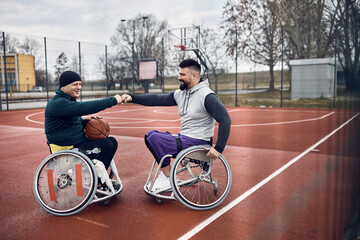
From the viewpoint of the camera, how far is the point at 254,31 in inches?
974

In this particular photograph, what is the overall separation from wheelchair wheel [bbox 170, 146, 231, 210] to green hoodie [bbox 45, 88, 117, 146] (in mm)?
939

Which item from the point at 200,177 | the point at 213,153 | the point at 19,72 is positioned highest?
the point at 19,72

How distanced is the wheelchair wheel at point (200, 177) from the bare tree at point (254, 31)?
2146cm

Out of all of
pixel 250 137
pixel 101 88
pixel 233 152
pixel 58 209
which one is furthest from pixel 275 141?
pixel 101 88

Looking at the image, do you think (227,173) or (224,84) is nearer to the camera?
(227,173)

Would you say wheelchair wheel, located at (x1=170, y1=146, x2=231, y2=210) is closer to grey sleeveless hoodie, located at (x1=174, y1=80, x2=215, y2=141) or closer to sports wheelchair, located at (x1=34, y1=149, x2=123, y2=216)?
grey sleeveless hoodie, located at (x1=174, y1=80, x2=215, y2=141)

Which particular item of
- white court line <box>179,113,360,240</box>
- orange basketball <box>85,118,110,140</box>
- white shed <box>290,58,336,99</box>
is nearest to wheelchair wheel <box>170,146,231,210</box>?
white court line <box>179,113,360,240</box>

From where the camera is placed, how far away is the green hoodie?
9.93 feet

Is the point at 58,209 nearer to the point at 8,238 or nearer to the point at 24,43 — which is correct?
the point at 8,238

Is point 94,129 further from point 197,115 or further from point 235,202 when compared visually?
point 235,202

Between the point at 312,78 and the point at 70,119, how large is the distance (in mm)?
17554

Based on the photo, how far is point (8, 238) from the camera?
262 cm

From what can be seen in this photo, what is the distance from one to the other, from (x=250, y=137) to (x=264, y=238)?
16.0 feet

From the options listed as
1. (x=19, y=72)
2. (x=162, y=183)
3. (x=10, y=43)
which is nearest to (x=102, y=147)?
(x=162, y=183)
